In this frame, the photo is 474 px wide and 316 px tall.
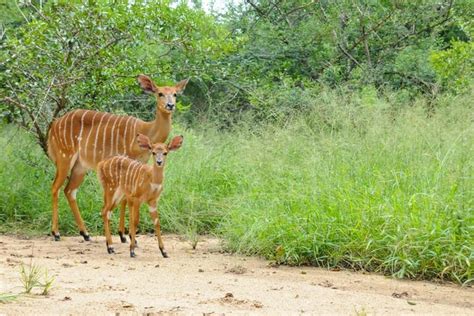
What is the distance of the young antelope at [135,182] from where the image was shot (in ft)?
21.0

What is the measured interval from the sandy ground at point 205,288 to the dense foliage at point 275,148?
0.28m

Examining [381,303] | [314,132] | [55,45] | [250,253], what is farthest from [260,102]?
[381,303]

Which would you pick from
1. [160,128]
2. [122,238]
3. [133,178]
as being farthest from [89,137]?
[133,178]

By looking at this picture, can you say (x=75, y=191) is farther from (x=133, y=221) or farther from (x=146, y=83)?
(x=133, y=221)

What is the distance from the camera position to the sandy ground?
433cm

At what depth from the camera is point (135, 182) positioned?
6.55m

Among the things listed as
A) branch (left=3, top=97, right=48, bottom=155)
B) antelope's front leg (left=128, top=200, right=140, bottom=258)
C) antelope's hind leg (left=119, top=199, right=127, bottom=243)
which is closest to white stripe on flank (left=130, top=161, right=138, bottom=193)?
antelope's front leg (left=128, top=200, right=140, bottom=258)

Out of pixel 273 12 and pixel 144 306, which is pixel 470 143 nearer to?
pixel 144 306

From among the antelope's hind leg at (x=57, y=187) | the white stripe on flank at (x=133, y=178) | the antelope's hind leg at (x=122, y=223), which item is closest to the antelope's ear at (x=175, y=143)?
the white stripe on flank at (x=133, y=178)

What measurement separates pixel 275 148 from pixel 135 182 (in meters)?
1.64

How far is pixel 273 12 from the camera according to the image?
12.9m

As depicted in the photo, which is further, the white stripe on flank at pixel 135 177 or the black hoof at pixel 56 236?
the black hoof at pixel 56 236

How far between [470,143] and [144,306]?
312 cm

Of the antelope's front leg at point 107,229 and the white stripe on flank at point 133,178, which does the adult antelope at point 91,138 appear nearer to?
the antelope's front leg at point 107,229
